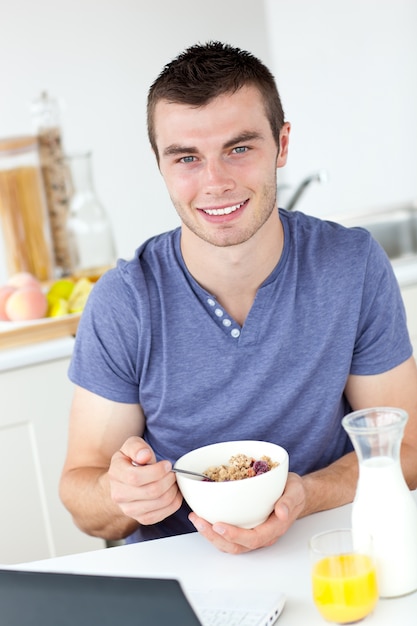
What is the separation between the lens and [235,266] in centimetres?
147

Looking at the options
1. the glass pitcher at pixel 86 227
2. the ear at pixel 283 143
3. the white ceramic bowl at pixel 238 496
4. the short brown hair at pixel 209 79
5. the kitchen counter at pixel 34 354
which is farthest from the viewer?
the glass pitcher at pixel 86 227

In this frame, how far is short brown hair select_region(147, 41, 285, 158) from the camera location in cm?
138

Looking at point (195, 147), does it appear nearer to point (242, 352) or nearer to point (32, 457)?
point (242, 352)

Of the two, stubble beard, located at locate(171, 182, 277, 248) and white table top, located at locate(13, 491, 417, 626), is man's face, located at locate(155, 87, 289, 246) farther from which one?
white table top, located at locate(13, 491, 417, 626)

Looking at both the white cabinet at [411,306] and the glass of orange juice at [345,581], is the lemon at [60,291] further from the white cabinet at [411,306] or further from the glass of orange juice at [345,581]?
the glass of orange juice at [345,581]

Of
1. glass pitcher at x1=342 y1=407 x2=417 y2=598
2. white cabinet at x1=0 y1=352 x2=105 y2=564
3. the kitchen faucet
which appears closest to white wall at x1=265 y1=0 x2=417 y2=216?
the kitchen faucet

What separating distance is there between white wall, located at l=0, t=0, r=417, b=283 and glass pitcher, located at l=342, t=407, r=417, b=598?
2641 mm

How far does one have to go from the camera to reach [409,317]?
7.48ft

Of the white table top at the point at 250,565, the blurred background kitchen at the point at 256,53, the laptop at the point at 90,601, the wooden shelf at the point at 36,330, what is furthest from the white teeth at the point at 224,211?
the blurred background kitchen at the point at 256,53

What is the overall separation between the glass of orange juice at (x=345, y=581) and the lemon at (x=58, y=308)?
1368 mm

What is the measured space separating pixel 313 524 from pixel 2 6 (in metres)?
2.77

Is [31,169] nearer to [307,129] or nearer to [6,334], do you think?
[6,334]

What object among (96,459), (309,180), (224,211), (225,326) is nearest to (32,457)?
(96,459)

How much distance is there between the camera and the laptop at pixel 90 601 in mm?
777
